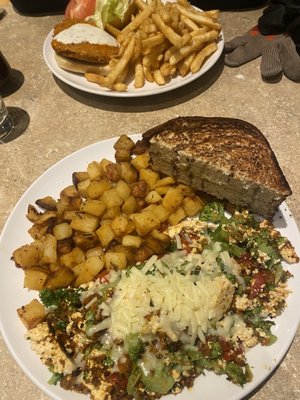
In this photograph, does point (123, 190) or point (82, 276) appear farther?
point (123, 190)

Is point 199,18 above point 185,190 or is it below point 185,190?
above

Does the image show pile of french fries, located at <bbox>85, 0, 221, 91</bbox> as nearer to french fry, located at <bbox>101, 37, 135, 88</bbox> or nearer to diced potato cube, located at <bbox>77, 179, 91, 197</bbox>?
french fry, located at <bbox>101, 37, 135, 88</bbox>

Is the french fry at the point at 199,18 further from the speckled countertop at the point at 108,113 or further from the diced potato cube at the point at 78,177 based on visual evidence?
the diced potato cube at the point at 78,177

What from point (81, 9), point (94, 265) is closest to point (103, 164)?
point (94, 265)

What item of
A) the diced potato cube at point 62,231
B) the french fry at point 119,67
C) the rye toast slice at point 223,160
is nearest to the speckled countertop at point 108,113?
the french fry at point 119,67

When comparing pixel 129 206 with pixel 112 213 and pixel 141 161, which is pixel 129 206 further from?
pixel 141 161

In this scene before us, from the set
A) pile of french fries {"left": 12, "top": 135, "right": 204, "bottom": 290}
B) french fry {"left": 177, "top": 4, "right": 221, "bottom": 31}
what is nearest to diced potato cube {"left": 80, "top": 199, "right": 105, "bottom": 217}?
pile of french fries {"left": 12, "top": 135, "right": 204, "bottom": 290}
